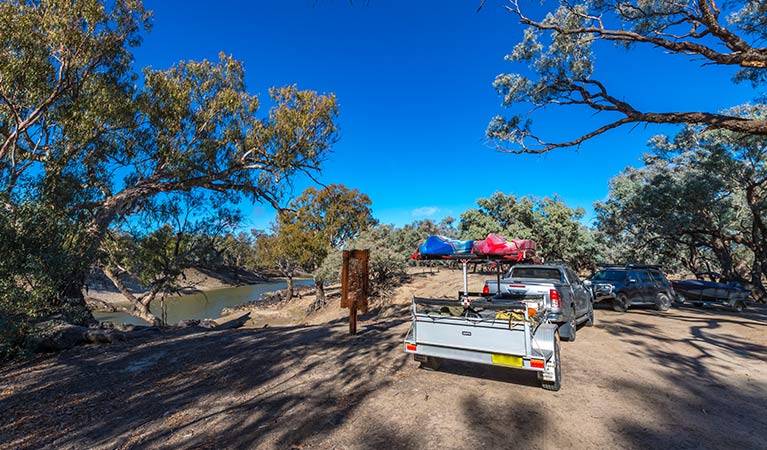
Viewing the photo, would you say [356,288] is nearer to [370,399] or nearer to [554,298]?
[370,399]

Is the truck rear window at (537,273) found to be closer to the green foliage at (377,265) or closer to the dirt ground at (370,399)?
the dirt ground at (370,399)

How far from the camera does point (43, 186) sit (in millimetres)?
8414

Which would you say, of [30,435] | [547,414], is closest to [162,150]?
[30,435]

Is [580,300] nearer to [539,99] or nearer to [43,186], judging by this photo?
[539,99]

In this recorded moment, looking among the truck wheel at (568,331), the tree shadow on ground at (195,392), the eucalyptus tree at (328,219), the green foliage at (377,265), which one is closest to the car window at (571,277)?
the truck wheel at (568,331)

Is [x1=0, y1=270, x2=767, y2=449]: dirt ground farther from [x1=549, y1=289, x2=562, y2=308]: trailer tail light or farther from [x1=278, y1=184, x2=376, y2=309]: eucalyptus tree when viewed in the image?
[x1=278, y1=184, x2=376, y2=309]: eucalyptus tree

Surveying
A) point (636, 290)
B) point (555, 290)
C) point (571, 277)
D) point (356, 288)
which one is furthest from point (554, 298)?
point (636, 290)

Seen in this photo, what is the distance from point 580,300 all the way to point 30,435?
10576 millimetres

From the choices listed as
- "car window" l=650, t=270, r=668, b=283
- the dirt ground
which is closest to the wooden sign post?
the dirt ground

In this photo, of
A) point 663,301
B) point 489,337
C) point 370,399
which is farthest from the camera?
point 663,301

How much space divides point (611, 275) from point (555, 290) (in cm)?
905

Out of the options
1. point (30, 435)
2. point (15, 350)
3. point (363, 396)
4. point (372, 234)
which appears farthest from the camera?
point (372, 234)

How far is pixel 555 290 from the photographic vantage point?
7.48 metres

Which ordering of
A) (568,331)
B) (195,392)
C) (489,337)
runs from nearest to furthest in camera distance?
(489,337) < (195,392) < (568,331)
